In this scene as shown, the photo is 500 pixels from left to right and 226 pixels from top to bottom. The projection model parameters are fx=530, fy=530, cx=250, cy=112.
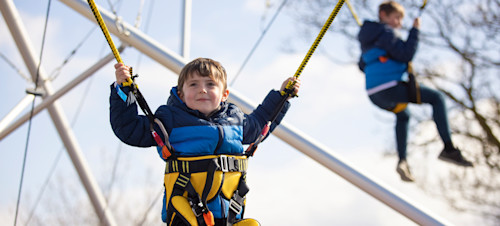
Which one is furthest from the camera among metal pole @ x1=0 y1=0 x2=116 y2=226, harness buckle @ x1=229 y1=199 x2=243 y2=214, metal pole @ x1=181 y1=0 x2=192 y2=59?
metal pole @ x1=0 y1=0 x2=116 y2=226

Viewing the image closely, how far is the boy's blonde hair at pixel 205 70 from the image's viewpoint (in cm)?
217

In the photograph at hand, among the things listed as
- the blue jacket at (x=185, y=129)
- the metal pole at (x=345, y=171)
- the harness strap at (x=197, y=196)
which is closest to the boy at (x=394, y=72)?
the metal pole at (x=345, y=171)

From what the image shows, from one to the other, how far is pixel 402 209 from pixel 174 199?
2111 mm

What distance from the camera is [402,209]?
3.62 metres

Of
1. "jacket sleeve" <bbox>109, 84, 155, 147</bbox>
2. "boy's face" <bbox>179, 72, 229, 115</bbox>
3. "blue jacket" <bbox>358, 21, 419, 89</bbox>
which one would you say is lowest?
"jacket sleeve" <bbox>109, 84, 155, 147</bbox>

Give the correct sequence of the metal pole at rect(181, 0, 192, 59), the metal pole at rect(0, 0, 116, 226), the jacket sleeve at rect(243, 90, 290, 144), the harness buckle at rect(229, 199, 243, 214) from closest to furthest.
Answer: the harness buckle at rect(229, 199, 243, 214) < the jacket sleeve at rect(243, 90, 290, 144) < the metal pole at rect(181, 0, 192, 59) < the metal pole at rect(0, 0, 116, 226)

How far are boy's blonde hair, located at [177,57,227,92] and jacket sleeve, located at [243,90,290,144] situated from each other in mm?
234

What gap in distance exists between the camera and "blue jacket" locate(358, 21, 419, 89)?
3555 mm

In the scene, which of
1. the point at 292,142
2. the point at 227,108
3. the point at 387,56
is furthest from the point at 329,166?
the point at 227,108

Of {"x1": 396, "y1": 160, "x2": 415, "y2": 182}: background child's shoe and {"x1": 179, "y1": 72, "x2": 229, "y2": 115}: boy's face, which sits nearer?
{"x1": 179, "y1": 72, "x2": 229, "y2": 115}: boy's face

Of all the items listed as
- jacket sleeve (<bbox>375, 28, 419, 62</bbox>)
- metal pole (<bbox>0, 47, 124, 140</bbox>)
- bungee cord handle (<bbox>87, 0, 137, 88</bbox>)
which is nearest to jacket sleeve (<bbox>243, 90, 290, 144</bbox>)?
bungee cord handle (<bbox>87, 0, 137, 88</bbox>)

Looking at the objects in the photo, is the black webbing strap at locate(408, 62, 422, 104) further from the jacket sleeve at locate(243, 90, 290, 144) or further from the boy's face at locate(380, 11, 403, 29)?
the jacket sleeve at locate(243, 90, 290, 144)

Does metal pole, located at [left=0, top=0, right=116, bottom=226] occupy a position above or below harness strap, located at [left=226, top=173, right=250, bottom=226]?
above

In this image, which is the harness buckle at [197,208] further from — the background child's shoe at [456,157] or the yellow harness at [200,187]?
the background child's shoe at [456,157]
